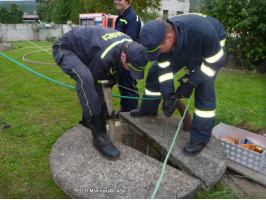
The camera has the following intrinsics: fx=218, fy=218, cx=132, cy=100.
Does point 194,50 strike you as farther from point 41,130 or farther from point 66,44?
point 41,130

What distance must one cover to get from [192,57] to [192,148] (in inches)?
39.8

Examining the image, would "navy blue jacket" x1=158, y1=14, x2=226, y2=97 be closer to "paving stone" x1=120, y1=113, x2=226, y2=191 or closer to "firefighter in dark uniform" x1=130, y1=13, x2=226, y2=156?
"firefighter in dark uniform" x1=130, y1=13, x2=226, y2=156

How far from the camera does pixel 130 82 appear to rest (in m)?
3.70

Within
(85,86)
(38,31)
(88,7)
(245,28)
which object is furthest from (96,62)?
(38,31)

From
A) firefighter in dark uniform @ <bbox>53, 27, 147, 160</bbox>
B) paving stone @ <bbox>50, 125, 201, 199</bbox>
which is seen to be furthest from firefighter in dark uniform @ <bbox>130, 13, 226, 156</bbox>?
paving stone @ <bbox>50, 125, 201, 199</bbox>

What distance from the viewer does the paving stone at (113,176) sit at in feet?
6.43

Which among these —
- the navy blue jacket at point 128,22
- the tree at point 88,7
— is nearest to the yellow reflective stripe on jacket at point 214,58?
the navy blue jacket at point 128,22

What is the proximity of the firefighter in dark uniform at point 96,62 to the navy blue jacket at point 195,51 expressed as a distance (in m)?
0.37

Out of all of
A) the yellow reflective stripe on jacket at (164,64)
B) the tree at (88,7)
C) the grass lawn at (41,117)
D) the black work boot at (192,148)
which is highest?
the tree at (88,7)

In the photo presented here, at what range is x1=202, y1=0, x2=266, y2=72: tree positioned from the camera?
681cm

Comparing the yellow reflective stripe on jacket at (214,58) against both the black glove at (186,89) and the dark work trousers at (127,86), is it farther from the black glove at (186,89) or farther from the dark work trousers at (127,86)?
the dark work trousers at (127,86)

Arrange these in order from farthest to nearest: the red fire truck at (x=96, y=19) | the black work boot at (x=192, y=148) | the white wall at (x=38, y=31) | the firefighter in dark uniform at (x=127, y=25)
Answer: the white wall at (x=38, y=31) → the red fire truck at (x=96, y=19) → the firefighter in dark uniform at (x=127, y=25) → the black work boot at (x=192, y=148)

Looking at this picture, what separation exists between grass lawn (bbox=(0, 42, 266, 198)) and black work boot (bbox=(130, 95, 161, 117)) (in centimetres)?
111

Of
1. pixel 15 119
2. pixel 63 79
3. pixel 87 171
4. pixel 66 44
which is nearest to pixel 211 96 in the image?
pixel 87 171
